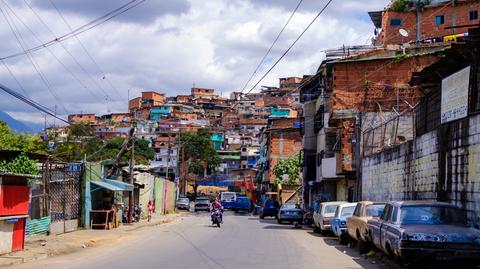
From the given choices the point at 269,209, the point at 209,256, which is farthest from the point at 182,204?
the point at 209,256

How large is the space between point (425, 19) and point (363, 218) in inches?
1652

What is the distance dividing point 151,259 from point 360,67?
32.5m

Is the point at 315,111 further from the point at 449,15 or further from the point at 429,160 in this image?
the point at 429,160

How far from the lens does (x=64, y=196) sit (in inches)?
1099

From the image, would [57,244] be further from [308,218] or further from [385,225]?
[308,218]

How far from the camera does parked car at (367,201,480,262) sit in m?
13.1

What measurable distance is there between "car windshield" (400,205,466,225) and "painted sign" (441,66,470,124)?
12.4ft

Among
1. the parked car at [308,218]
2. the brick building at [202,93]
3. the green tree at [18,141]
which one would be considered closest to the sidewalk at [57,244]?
the parked car at [308,218]

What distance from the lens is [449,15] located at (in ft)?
186

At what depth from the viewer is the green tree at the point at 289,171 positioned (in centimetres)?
7531

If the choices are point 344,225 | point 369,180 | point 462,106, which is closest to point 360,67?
point 369,180

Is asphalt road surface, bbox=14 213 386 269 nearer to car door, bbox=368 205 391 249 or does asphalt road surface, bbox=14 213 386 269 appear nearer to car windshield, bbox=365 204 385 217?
car door, bbox=368 205 391 249

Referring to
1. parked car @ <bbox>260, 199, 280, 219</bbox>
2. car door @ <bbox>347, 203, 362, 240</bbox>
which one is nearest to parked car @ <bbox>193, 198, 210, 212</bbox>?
parked car @ <bbox>260, 199, 280, 219</bbox>

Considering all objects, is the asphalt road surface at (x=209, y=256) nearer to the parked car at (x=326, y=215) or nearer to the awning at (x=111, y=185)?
the parked car at (x=326, y=215)
